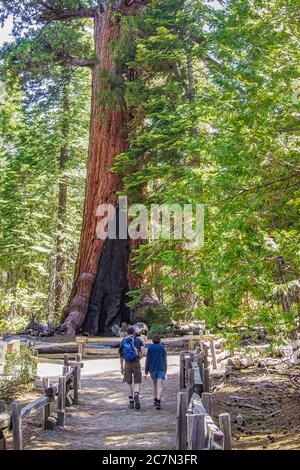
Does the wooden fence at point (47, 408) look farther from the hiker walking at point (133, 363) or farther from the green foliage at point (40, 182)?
the green foliage at point (40, 182)

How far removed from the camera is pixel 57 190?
105 feet

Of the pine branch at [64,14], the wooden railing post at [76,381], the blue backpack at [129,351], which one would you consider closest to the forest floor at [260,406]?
the blue backpack at [129,351]

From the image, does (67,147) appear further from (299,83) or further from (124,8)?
(299,83)

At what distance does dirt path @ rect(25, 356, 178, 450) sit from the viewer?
846cm

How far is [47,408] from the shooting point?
31.7ft

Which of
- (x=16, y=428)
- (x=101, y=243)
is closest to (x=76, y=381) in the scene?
(x=16, y=428)

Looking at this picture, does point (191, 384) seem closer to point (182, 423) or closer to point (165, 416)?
point (165, 416)

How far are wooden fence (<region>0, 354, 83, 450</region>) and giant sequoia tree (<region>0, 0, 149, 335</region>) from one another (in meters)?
8.67

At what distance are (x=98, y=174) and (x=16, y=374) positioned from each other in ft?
→ 37.2

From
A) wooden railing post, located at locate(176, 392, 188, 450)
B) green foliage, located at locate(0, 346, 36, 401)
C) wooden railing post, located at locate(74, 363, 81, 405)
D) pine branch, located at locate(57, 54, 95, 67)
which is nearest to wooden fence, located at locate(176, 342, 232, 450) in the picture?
wooden railing post, located at locate(176, 392, 188, 450)

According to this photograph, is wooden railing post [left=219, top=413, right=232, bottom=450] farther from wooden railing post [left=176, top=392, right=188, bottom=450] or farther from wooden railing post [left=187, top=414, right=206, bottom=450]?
wooden railing post [left=176, top=392, right=188, bottom=450]

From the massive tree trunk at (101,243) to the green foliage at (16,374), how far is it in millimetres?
8235

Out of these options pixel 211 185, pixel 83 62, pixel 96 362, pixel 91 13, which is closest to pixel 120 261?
pixel 96 362

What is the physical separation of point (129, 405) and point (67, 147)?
21.3 m
